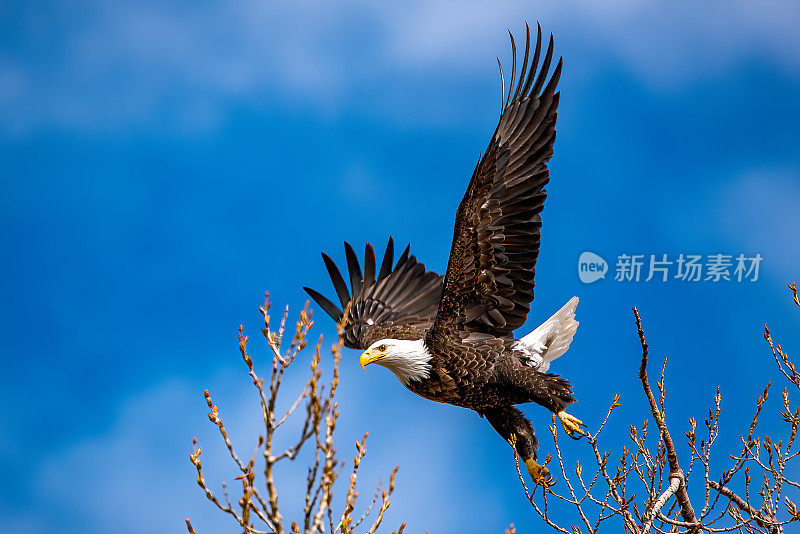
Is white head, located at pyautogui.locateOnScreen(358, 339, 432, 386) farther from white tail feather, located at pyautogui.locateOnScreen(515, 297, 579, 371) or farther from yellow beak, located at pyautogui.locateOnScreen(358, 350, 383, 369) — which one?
white tail feather, located at pyautogui.locateOnScreen(515, 297, 579, 371)

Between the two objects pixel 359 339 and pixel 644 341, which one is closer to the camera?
pixel 644 341

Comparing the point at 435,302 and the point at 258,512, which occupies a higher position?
the point at 435,302

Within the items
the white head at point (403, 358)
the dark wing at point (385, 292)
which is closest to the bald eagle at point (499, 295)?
the white head at point (403, 358)

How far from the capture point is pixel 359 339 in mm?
6703

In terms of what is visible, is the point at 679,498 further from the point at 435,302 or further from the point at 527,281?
the point at 435,302

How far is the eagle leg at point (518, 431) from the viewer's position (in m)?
5.25

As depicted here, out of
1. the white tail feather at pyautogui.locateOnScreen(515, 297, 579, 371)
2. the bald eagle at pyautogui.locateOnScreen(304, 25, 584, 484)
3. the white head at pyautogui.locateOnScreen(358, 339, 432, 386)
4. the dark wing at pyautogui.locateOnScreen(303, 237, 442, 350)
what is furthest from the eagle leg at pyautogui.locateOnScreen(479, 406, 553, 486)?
the dark wing at pyautogui.locateOnScreen(303, 237, 442, 350)

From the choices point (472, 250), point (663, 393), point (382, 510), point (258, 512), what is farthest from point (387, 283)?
point (258, 512)

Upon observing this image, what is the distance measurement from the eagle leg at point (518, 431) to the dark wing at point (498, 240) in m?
0.54

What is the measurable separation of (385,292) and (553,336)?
1.87m

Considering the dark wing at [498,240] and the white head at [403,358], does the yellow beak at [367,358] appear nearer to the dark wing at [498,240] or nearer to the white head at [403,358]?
the white head at [403,358]

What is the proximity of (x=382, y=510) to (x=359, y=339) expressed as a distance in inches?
152

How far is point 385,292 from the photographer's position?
23.1 feet

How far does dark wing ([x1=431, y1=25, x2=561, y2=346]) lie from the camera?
5.44m
